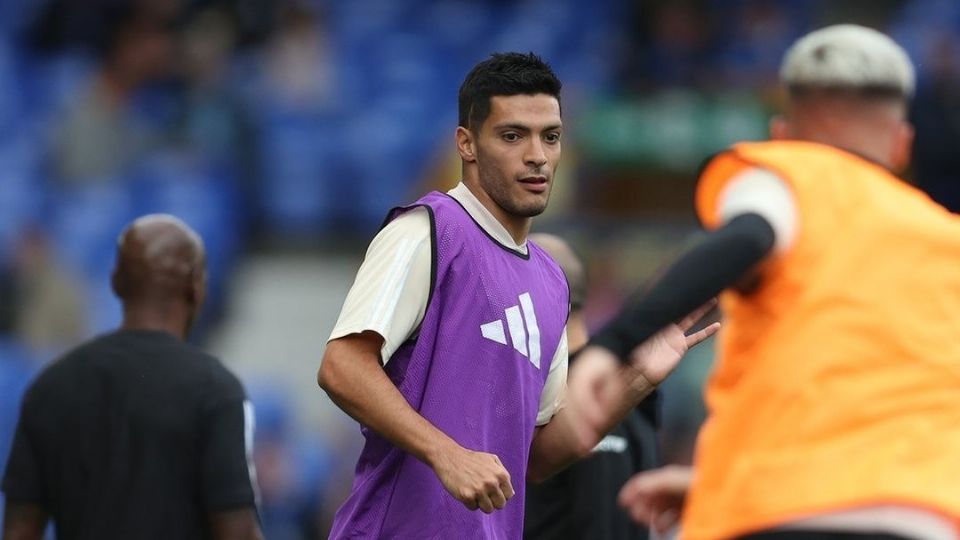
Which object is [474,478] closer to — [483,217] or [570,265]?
[483,217]

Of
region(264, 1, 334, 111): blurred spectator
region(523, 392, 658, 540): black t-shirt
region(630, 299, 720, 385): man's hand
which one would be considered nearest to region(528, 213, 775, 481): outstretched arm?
region(630, 299, 720, 385): man's hand

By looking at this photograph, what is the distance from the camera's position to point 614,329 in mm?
4137

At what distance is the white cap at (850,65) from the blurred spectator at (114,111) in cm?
1176

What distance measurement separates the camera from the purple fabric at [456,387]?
18.0 feet

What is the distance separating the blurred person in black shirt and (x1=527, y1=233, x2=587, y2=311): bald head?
0.14 meters

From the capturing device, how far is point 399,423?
518 centimetres

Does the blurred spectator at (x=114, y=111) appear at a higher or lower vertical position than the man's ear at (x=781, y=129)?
lower

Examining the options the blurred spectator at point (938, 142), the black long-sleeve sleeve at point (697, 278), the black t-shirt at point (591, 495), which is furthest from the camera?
the blurred spectator at point (938, 142)

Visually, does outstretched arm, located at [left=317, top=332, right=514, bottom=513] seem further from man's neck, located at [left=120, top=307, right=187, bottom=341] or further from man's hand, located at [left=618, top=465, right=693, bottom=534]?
man's neck, located at [left=120, top=307, right=187, bottom=341]

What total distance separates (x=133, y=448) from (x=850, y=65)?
9.36 feet

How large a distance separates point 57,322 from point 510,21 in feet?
21.0

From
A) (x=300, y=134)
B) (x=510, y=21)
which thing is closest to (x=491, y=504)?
(x=300, y=134)

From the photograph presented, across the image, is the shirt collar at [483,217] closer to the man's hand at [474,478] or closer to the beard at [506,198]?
the beard at [506,198]

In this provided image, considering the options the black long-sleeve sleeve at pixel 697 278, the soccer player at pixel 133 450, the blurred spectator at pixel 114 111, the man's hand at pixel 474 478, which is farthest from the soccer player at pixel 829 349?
the blurred spectator at pixel 114 111
